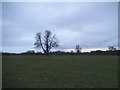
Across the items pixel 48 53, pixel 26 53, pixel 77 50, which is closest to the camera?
pixel 48 53

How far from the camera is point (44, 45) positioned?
7356 centimetres

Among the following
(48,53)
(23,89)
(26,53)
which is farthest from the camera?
(26,53)

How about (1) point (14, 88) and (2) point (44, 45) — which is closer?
(1) point (14, 88)

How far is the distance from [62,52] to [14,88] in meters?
93.1

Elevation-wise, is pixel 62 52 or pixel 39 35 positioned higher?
pixel 39 35

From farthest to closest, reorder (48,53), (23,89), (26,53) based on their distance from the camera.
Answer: (26,53)
(48,53)
(23,89)

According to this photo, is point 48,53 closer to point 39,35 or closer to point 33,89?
point 39,35

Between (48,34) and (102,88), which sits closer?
(102,88)

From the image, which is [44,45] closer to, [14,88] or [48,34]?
[48,34]

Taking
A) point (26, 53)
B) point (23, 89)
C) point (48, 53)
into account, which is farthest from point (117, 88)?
point (26, 53)

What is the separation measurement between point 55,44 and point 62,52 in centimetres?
2746

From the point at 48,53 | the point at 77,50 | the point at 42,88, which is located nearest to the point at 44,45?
the point at 48,53

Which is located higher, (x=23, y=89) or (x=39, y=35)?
(x=39, y=35)

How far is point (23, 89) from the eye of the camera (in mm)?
7387
